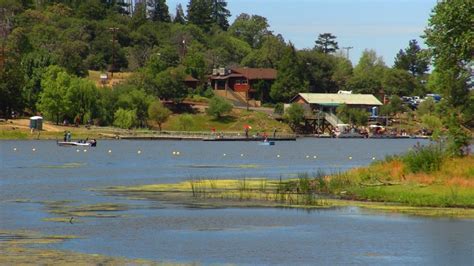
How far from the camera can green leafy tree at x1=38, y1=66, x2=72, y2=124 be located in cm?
16750

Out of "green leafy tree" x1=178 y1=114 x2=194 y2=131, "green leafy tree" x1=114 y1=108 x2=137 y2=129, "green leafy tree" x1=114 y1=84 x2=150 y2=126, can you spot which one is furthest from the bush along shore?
"green leafy tree" x1=178 y1=114 x2=194 y2=131

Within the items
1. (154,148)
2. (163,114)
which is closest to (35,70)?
(163,114)

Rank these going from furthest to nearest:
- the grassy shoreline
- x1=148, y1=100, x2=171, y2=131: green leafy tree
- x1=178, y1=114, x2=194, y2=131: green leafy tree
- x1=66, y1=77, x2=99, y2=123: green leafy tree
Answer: x1=178, y1=114, x2=194, y2=131: green leafy tree < x1=148, y1=100, x2=171, y2=131: green leafy tree < x1=66, y1=77, x2=99, y2=123: green leafy tree < the grassy shoreline

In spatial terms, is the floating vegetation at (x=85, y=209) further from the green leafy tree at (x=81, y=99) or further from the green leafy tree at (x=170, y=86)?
the green leafy tree at (x=170, y=86)

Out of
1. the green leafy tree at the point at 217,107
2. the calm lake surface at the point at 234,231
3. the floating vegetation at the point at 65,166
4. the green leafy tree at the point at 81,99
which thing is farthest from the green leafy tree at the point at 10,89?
the calm lake surface at the point at 234,231

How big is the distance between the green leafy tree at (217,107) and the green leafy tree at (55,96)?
1220 inches

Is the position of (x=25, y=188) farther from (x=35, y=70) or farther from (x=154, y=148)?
(x=35, y=70)

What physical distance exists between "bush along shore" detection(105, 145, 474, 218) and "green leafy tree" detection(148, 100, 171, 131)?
110 meters

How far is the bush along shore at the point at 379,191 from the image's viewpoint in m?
58.8

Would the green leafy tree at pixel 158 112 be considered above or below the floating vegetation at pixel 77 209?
above

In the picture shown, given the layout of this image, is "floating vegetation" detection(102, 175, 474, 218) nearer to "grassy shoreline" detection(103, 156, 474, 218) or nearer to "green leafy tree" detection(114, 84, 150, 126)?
"grassy shoreline" detection(103, 156, 474, 218)

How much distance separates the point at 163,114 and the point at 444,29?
374ft

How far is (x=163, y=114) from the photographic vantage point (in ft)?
603

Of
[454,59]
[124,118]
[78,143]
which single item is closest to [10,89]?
[124,118]
